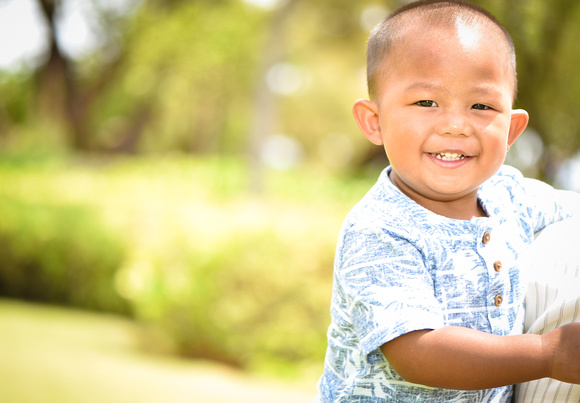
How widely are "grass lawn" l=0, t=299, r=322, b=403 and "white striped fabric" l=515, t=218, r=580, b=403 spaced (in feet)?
12.7

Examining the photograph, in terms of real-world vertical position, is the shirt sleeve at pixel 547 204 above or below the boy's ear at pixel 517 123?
below

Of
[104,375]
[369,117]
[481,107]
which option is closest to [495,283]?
[481,107]

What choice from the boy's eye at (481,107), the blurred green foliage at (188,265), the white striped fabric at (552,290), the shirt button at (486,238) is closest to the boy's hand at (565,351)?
the white striped fabric at (552,290)

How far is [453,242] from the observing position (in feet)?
4.63

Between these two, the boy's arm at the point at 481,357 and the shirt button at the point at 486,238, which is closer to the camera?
the boy's arm at the point at 481,357

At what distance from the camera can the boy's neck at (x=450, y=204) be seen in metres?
1.50

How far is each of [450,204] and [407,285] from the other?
296 mm

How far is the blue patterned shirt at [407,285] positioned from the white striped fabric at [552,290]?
3 centimetres

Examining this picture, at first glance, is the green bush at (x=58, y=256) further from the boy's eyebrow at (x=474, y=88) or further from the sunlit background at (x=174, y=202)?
the boy's eyebrow at (x=474, y=88)

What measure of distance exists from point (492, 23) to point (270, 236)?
4.95 meters

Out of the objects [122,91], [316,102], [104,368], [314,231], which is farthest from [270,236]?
[316,102]

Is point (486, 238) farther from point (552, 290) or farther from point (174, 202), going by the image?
point (174, 202)

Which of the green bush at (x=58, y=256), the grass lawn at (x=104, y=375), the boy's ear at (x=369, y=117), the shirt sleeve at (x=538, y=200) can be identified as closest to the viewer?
the boy's ear at (x=369, y=117)

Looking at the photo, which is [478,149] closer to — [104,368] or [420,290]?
[420,290]
